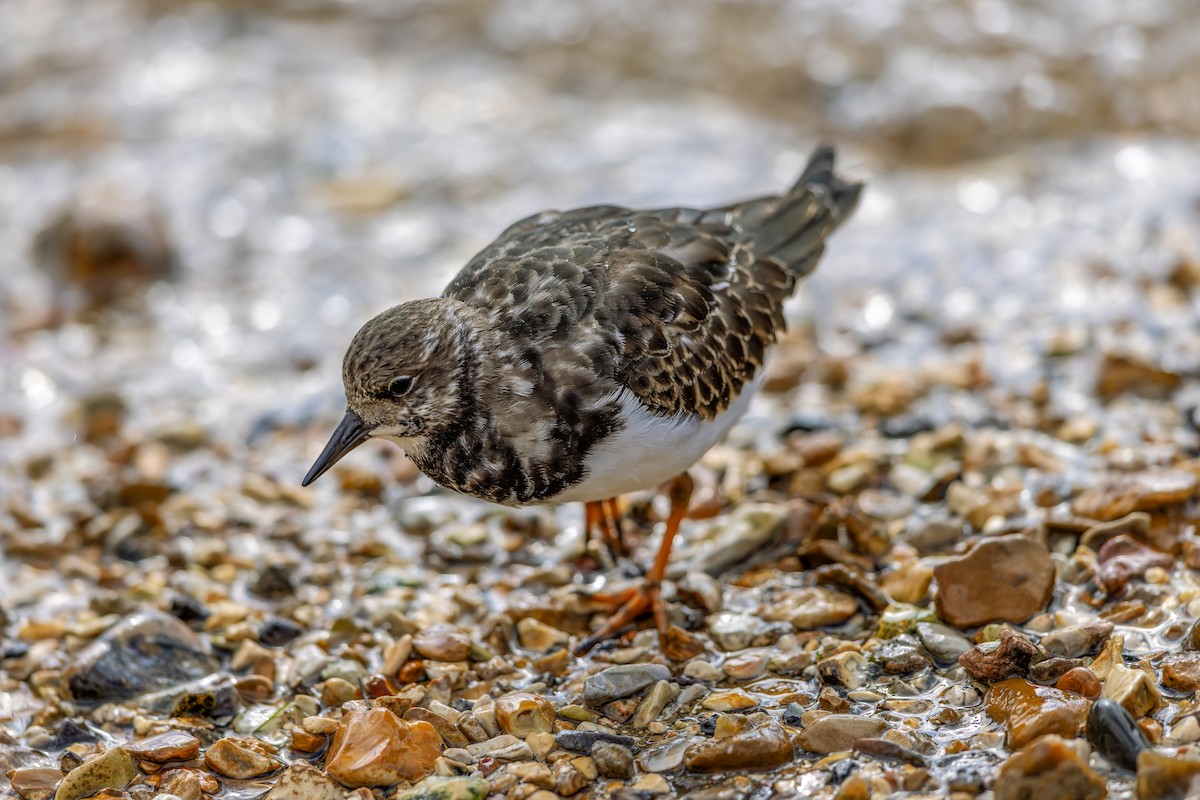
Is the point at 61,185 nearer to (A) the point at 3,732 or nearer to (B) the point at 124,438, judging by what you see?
(B) the point at 124,438

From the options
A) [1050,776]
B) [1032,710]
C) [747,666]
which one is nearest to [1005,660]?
[1032,710]

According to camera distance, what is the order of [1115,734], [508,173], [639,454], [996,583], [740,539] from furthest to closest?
[508,173] < [740,539] < [996,583] < [639,454] < [1115,734]

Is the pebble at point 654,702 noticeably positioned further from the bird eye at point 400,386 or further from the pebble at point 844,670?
the bird eye at point 400,386

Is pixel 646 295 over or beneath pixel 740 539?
over

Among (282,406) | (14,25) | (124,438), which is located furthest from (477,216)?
(14,25)

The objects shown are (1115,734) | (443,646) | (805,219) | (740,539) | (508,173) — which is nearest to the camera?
(1115,734)

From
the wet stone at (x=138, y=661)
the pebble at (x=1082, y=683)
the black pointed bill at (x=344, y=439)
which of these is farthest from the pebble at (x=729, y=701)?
the wet stone at (x=138, y=661)

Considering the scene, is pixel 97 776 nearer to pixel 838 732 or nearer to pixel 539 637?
pixel 539 637
